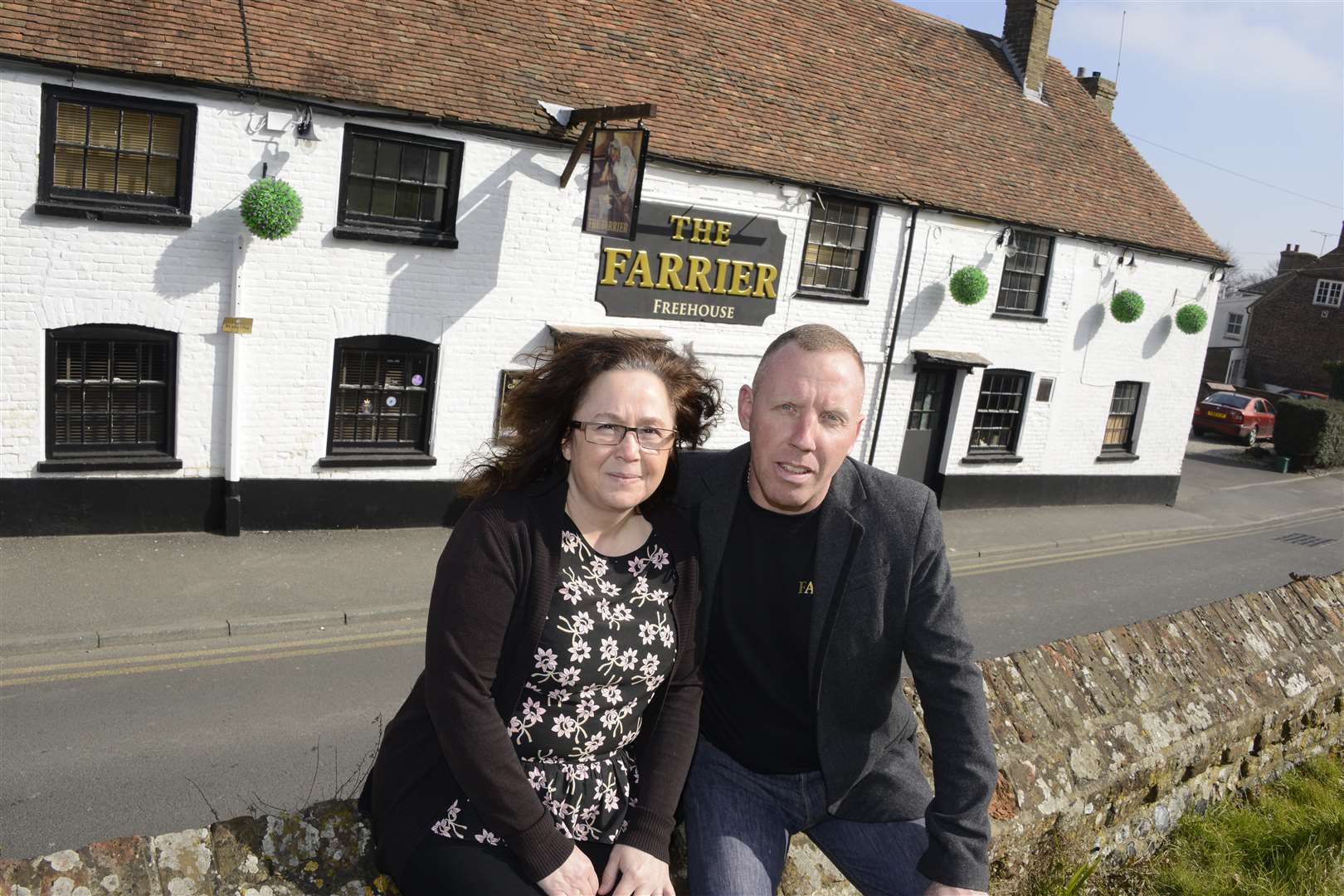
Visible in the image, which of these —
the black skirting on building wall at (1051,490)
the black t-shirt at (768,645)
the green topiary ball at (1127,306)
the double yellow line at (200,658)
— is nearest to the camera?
the black t-shirt at (768,645)

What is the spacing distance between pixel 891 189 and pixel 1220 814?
1314 cm

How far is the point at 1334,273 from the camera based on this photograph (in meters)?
41.0

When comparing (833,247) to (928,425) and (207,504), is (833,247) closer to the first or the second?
(928,425)

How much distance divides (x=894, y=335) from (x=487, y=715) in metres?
14.7

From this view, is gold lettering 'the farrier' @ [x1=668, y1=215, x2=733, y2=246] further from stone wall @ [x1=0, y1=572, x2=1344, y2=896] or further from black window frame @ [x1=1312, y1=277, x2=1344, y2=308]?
black window frame @ [x1=1312, y1=277, x2=1344, y2=308]

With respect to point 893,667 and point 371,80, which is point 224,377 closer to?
point 371,80

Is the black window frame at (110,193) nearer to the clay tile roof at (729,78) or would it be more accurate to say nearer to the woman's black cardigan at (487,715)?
the clay tile roof at (729,78)

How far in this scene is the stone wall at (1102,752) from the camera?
2.20 metres

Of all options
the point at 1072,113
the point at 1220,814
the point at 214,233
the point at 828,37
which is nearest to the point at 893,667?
the point at 1220,814

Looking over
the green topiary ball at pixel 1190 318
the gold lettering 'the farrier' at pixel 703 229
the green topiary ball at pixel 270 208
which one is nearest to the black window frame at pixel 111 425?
the green topiary ball at pixel 270 208

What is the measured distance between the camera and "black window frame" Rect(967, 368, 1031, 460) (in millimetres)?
18031

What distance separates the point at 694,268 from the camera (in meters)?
14.1

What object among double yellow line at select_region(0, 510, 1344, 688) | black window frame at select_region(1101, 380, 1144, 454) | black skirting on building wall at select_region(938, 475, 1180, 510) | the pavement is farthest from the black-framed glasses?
black window frame at select_region(1101, 380, 1144, 454)

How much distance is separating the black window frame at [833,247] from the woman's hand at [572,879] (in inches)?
528
